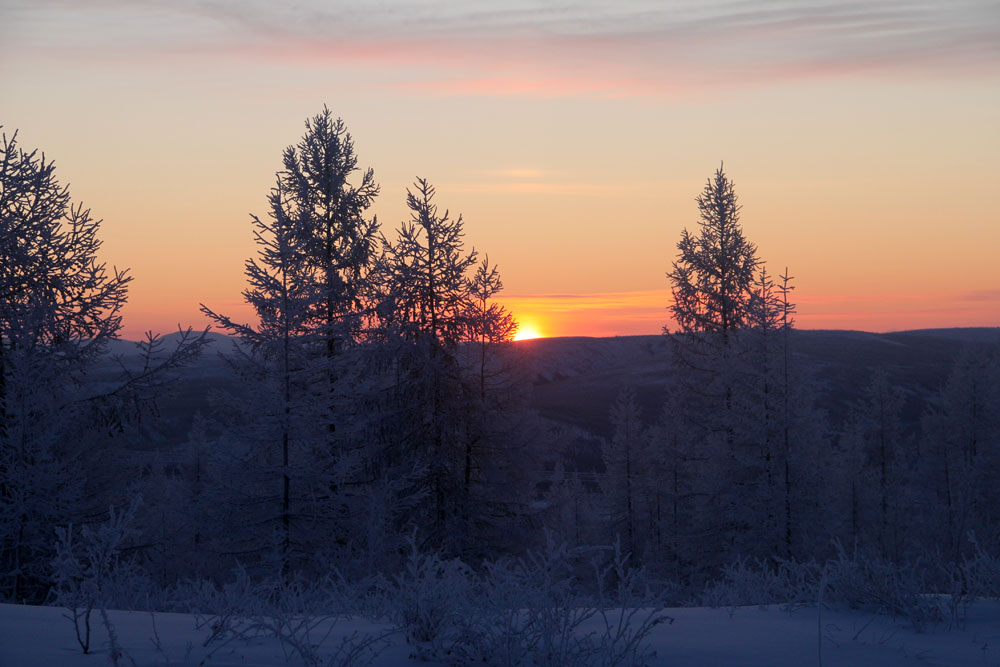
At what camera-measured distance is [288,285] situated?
16.1 m

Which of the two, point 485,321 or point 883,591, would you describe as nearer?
point 883,591

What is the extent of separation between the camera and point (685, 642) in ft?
16.4

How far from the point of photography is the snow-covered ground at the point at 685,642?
4.29 meters

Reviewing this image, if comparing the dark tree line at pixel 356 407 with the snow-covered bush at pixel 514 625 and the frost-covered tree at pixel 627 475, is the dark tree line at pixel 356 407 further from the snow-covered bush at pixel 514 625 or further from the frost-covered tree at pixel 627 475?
the snow-covered bush at pixel 514 625

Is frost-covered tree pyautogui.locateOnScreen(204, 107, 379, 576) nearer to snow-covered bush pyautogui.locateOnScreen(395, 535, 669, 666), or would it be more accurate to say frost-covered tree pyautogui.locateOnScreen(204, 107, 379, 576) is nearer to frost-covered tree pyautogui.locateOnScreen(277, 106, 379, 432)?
frost-covered tree pyautogui.locateOnScreen(277, 106, 379, 432)

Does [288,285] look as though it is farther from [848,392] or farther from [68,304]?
[848,392]

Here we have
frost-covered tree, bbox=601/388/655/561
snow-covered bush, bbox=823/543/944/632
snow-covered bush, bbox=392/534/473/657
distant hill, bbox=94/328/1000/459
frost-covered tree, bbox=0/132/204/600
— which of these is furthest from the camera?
distant hill, bbox=94/328/1000/459

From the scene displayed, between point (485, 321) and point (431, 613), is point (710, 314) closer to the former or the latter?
point (485, 321)

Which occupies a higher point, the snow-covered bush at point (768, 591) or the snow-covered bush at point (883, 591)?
the snow-covered bush at point (883, 591)

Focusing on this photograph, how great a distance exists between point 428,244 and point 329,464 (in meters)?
6.24

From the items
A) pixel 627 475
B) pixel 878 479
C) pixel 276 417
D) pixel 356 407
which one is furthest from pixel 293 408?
pixel 878 479

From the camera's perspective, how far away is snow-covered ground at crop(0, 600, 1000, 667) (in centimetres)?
429

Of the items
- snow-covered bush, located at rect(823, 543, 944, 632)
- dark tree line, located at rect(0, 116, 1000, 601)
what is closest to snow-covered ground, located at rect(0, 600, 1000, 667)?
snow-covered bush, located at rect(823, 543, 944, 632)

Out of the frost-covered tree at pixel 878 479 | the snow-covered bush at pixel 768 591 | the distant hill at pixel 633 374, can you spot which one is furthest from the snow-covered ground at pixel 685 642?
the distant hill at pixel 633 374
